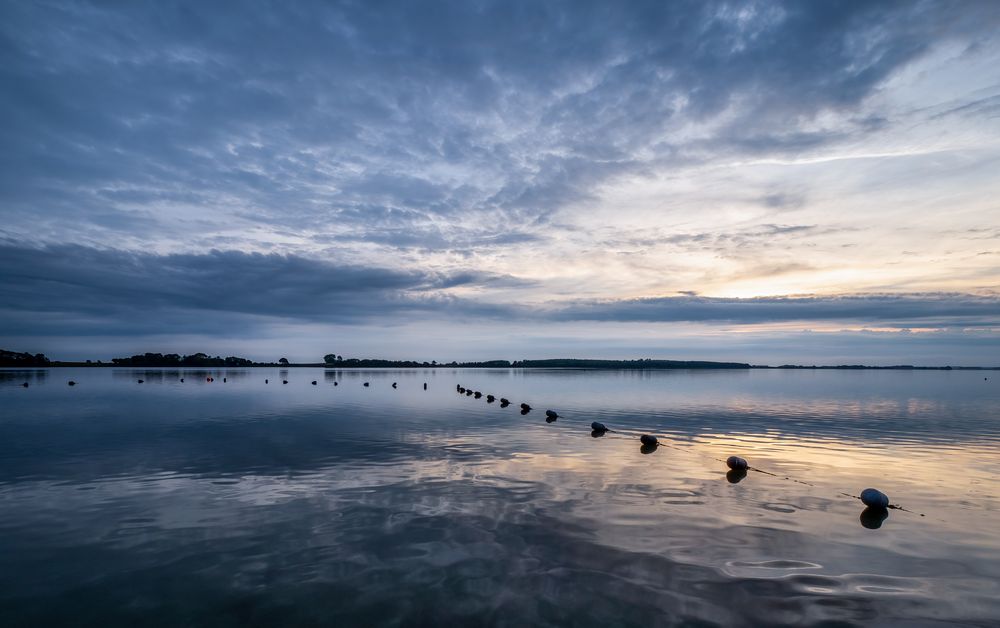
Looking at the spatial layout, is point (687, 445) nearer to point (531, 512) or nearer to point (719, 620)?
point (531, 512)

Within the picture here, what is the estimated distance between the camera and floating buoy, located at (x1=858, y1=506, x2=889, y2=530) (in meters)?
14.5

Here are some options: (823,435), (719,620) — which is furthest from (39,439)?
(823,435)

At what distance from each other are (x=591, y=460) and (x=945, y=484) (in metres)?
13.5

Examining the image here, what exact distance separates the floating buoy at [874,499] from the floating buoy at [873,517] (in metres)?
0.15

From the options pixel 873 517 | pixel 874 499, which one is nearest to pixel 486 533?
pixel 873 517

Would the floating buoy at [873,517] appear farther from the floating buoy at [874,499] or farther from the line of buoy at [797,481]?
the floating buoy at [874,499]

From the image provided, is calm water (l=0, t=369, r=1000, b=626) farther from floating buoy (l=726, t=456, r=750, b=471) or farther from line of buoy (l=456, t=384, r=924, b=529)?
floating buoy (l=726, t=456, r=750, b=471)

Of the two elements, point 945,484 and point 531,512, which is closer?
point 531,512

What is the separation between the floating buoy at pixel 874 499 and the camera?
51.0 feet

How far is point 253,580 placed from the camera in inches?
405

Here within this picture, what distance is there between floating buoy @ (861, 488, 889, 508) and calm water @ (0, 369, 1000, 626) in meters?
0.58

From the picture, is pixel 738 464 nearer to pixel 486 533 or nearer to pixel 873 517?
pixel 873 517

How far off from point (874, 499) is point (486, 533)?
12.1 meters

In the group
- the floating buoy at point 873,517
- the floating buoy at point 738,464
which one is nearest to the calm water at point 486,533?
the floating buoy at point 873,517
